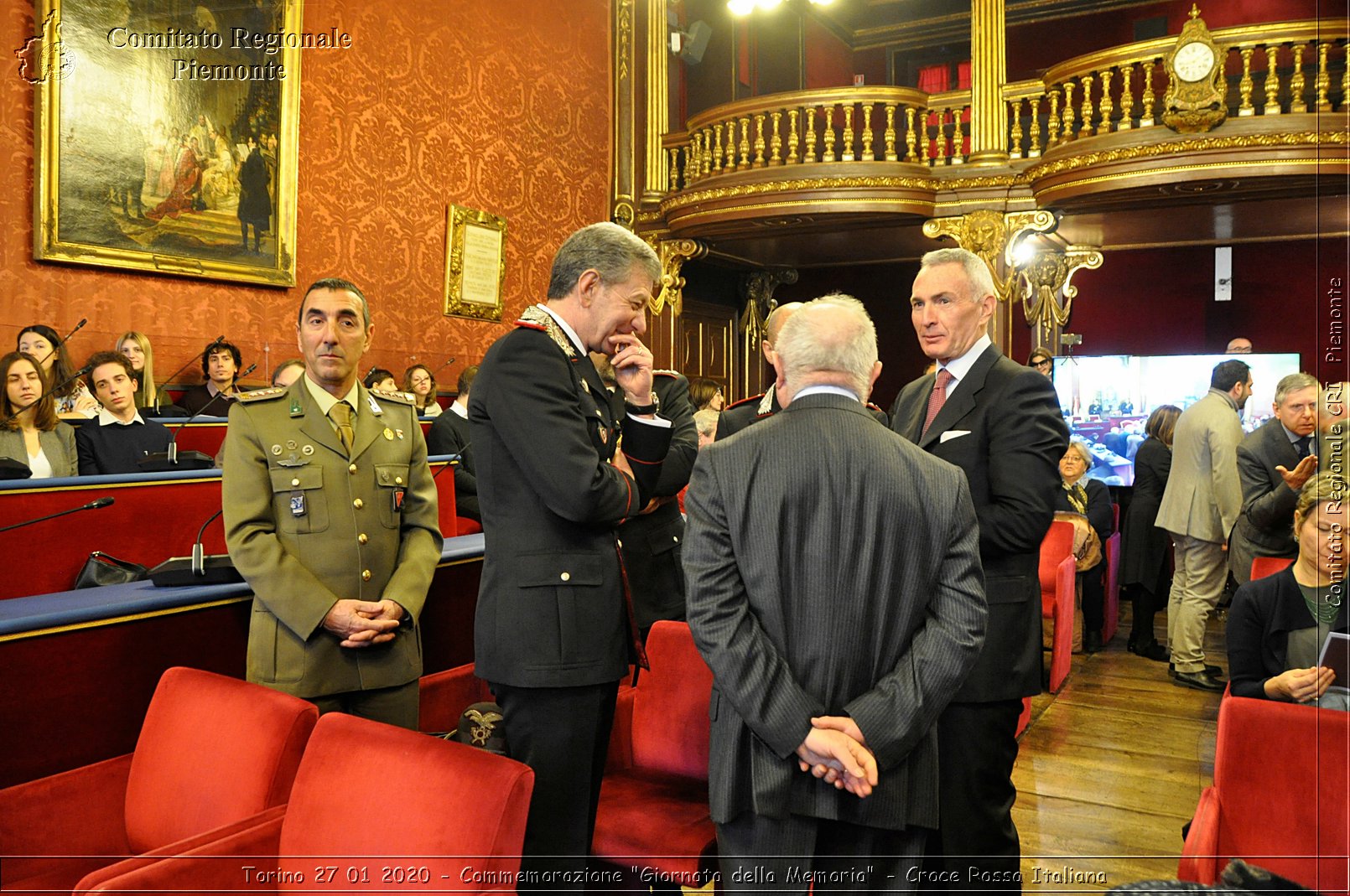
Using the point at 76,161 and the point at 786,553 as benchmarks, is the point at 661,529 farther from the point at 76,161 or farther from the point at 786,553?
the point at 76,161

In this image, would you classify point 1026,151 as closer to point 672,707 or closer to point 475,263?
point 475,263

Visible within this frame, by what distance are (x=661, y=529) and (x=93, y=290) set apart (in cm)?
436

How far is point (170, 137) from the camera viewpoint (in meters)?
5.41

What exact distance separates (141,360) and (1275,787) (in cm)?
521

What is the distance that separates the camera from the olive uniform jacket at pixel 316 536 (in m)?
2.04

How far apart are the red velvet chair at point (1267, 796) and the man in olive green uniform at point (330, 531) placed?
63.6 inches

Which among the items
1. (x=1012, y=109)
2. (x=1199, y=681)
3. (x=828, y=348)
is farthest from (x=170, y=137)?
(x=1199, y=681)

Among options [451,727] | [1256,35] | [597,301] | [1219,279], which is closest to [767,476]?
[597,301]

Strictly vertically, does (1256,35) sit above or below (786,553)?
above

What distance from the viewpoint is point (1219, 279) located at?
9.44 m

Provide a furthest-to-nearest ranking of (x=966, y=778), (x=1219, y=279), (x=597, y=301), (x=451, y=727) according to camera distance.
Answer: (x=1219, y=279) → (x=451, y=727) → (x=966, y=778) → (x=597, y=301)

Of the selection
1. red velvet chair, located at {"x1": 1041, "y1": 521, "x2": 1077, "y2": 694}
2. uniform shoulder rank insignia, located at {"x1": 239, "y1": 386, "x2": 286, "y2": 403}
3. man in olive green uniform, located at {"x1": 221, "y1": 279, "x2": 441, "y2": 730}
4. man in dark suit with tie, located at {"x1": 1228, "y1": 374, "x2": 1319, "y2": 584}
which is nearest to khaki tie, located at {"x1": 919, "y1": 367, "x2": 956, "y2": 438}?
man in olive green uniform, located at {"x1": 221, "y1": 279, "x2": 441, "y2": 730}

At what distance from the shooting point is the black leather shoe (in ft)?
16.2

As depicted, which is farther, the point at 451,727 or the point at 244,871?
the point at 451,727
